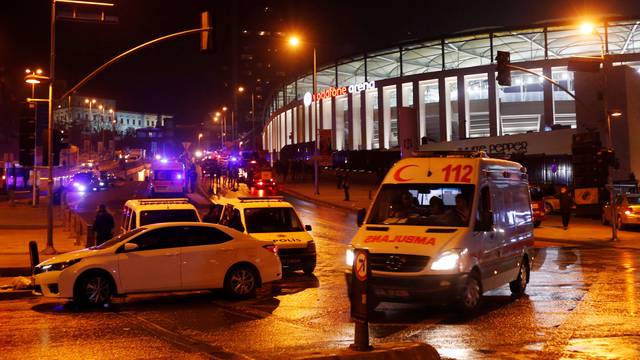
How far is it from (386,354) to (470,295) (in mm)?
3849

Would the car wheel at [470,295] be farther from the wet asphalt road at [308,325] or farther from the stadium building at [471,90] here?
the stadium building at [471,90]

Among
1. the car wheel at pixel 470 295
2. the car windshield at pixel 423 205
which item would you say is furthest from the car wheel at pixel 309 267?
the car wheel at pixel 470 295

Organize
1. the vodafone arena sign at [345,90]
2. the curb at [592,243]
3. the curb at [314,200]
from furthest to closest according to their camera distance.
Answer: the vodafone arena sign at [345,90], the curb at [314,200], the curb at [592,243]

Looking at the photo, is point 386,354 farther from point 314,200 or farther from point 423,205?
point 314,200

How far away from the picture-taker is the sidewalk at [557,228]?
23844mm

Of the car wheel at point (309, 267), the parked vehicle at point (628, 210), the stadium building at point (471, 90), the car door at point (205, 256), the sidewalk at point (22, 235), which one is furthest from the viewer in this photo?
the stadium building at point (471, 90)

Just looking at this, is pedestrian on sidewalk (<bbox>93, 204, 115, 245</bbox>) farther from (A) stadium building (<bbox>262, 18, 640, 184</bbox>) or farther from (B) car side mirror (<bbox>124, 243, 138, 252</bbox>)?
(A) stadium building (<bbox>262, 18, 640, 184</bbox>)

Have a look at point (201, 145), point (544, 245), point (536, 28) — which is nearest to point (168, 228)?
point (544, 245)

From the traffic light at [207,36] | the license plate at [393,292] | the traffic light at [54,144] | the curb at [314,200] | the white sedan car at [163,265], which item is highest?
the traffic light at [207,36]

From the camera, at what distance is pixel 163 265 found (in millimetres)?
11391

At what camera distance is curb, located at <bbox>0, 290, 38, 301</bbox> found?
12430 millimetres

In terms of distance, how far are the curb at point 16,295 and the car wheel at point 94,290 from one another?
204 centimetres

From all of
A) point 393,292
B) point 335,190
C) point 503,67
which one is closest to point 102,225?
point 393,292

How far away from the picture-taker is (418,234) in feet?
32.6
